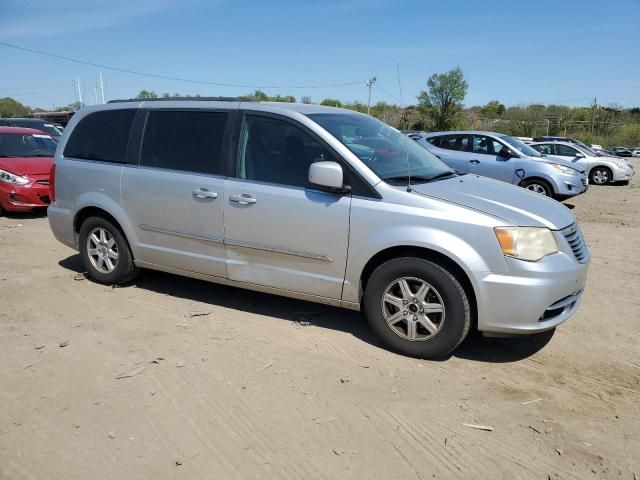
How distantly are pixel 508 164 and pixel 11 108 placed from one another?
89753 mm

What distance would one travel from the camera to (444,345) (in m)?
3.70

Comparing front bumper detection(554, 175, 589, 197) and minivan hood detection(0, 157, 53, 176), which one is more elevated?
minivan hood detection(0, 157, 53, 176)

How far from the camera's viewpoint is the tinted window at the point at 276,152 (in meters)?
4.15

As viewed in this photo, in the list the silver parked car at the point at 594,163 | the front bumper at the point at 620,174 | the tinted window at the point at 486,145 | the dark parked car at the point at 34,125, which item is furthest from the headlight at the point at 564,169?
the dark parked car at the point at 34,125

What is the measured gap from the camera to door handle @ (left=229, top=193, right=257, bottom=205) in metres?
4.26

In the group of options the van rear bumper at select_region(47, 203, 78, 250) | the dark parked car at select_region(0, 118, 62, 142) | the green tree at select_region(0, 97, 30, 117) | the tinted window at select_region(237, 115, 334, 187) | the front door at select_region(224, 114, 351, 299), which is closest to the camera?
the front door at select_region(224, 114, 351, 299)

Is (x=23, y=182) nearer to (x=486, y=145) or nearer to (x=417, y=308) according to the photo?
(x=417, y=308)

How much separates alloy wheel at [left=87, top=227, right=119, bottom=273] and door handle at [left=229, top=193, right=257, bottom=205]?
167 centimetres

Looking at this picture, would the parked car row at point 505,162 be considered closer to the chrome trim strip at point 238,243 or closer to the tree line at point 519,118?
the chrome trim strip at point 238,243

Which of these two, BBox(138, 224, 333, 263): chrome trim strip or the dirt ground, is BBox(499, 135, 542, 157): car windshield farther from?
BBox(138, 224, 333, 263): chrome trim strip

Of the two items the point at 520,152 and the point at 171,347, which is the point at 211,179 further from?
the point at 520,152

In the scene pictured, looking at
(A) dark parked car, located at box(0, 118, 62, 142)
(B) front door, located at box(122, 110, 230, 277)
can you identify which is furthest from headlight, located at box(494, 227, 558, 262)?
(A) dark parked car, located at box(0, 118, 62, 142)

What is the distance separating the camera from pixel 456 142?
11.8 meters

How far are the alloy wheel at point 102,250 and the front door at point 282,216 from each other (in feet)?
5.06
